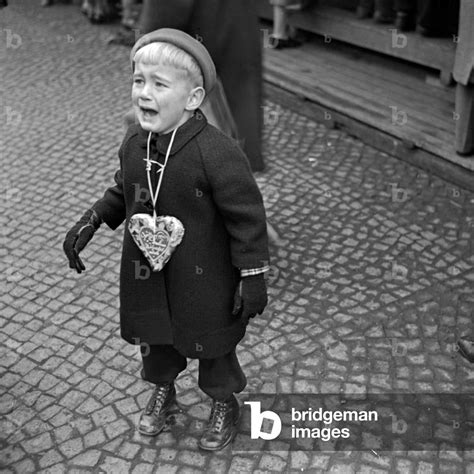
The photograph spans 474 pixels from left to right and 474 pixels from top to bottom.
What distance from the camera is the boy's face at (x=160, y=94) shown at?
222cm

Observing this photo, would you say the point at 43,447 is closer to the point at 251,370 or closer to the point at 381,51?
the point at 251,370

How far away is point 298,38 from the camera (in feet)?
25.2

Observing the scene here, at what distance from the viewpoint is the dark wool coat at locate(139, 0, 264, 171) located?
322 cm

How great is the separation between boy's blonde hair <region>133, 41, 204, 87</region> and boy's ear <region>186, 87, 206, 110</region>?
0.04m

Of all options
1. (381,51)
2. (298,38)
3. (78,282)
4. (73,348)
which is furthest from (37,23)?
(73,348)

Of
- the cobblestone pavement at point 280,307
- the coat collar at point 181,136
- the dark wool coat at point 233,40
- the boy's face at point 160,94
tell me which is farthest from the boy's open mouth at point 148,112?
the cobblestone pavement at point 280,307

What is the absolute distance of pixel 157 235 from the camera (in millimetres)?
2414

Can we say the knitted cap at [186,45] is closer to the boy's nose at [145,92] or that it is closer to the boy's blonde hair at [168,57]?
the boy's blonde hair at [168,57]

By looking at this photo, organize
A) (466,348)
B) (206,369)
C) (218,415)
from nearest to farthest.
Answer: (206,369), (218,415), (466,348)
